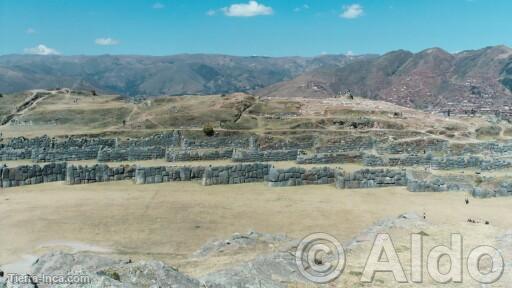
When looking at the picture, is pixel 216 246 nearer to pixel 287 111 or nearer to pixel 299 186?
pixel 299 186

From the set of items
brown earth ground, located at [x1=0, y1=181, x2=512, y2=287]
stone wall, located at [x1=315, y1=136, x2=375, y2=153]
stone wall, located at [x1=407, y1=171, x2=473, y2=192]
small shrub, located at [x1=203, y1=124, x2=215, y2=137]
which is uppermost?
small shrub, located at [x1=203, y1=124, x2=215, y2=137]

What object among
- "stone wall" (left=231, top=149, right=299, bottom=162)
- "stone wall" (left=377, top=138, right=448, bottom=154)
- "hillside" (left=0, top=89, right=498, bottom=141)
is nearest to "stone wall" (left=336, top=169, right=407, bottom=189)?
"stone wall" (left=231, top=149, right=299, bottom=162)

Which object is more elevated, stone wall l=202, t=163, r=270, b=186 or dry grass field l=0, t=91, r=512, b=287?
stone wall l=202, t=163, r=270, b=186

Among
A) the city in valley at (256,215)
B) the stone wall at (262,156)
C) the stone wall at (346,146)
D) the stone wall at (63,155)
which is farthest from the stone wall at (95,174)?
the stone wall at (346,146)

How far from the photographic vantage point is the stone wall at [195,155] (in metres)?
41.5

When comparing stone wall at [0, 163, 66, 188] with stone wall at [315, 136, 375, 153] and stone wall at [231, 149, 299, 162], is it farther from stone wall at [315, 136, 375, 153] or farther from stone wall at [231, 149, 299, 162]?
stone wall at [315, 136, 375, 153]

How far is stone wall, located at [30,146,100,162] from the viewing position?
134 ft

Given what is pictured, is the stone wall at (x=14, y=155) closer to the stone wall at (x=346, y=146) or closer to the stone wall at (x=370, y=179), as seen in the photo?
the stone wall at (x=346, y=146)

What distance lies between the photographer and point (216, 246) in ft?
55.3

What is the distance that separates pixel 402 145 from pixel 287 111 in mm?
26406

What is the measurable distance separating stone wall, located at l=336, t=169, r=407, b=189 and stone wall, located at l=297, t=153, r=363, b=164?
29.6ft

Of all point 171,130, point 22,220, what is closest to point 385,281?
point 22,220

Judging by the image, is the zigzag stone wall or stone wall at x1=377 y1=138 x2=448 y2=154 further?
stone wall at x1=377 y1=138 x2=448 y2=154

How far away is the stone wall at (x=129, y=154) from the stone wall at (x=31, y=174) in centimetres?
856
